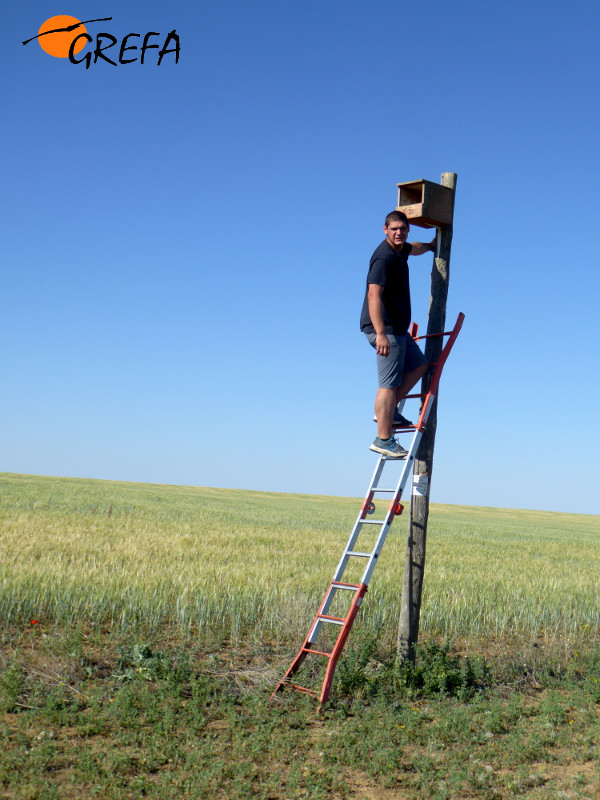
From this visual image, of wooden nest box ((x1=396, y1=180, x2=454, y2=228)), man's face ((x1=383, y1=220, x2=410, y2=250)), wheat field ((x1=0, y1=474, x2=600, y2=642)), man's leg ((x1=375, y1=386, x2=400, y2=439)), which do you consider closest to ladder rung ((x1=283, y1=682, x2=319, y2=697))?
wheat field ((x1=0, y1=474, x2=600, y2=642))

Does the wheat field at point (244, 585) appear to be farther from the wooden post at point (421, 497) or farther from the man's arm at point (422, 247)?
the man's arm at point (422, 247)

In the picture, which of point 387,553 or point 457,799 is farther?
point 387,553

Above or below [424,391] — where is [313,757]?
below

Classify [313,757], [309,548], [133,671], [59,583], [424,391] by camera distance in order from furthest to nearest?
[309,548] < [59,583] < [424,391] < [133,671] < [313,757]

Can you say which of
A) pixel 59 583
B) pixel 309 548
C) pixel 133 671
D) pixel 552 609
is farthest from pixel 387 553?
pixel 133 671

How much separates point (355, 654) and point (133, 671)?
89.5 inches

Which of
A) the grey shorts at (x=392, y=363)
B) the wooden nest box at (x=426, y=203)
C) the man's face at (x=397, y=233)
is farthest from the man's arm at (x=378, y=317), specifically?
the wooden nest box at (x=426, y=203)

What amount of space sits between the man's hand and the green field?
3149mm

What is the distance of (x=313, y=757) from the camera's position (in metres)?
5.66

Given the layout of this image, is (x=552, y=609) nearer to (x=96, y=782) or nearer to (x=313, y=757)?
(x=313, y=757)

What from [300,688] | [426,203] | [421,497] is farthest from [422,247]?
[300,688]

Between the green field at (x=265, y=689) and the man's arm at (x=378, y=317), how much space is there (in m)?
3.20

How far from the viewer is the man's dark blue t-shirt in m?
7.31

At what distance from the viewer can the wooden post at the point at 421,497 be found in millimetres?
7625
